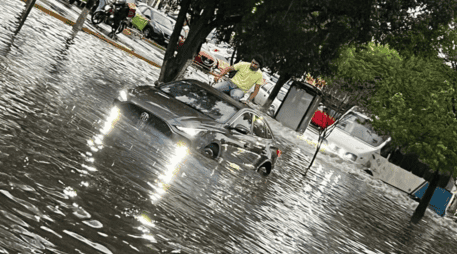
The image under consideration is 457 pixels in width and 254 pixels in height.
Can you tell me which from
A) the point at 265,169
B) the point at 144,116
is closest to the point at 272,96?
the point at 265,169

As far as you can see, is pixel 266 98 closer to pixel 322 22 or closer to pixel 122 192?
pixel 322 22

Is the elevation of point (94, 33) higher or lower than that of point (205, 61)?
lower

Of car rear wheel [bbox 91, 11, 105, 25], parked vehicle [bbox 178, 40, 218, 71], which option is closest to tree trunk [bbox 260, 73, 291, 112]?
parked vehicle [bbox 178, 40, 218, 71]

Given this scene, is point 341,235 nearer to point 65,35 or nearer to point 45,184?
point 45,184

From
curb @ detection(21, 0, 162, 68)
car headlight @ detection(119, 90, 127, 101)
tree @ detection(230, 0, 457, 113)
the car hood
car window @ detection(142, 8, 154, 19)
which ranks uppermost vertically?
tree @ detection(230, 0, 457, 113)

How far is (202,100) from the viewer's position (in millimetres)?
11406

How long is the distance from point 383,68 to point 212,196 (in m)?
13.9

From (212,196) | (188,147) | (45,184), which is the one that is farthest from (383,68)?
(45,184)

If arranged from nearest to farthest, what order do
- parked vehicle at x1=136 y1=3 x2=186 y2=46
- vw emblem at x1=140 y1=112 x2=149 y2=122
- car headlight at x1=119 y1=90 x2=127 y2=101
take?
vw emblem at x1=140 y1=112 x2=149 y2=122 → car headlight at x1=119 y1=90 x2=127 y2=101 → parked vehicle at x1=136 y1=3 x2=186 y2=46

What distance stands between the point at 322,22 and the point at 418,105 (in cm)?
512

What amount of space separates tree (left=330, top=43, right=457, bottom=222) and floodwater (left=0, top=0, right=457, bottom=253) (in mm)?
2442

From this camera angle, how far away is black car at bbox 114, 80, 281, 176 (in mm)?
10266

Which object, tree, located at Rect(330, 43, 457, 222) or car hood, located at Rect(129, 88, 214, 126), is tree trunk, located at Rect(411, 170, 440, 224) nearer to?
tree, located at Rect(330, 43, 457, 222)

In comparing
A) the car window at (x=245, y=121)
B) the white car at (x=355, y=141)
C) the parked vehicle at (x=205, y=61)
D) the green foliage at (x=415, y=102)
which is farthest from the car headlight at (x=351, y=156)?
the car window at (x=245, y=121)
